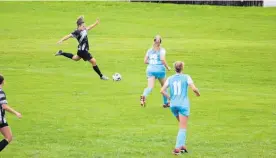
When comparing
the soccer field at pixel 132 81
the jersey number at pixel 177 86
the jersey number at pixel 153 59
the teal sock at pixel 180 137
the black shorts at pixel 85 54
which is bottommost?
the soccer field at pixel 132 81

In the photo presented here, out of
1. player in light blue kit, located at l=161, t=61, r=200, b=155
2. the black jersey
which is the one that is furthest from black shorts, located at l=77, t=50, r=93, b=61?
player in light blue kit, located at l=161, t=61, r=200, b=155

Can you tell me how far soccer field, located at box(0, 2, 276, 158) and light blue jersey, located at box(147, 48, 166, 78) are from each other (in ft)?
4.05

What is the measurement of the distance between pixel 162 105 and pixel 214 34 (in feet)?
79.3

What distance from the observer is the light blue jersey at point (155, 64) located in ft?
80.6

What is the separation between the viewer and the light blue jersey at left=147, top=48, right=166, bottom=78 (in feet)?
80.6

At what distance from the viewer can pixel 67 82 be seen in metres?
32.2

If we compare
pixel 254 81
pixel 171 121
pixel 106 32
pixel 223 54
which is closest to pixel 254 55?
pixel 223 54

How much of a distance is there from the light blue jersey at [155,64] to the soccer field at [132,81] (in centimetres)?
123

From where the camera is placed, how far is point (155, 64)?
24.8 metres

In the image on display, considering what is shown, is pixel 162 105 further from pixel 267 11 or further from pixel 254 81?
pixel 267 11

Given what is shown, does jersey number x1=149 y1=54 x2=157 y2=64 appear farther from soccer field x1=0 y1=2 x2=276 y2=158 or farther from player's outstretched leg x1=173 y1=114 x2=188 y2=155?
player's outstretched leg x1=173 y1=114 x2=188 y2=155

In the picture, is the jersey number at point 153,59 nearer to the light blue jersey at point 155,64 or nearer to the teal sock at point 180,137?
the light blue jersey at point 155,64

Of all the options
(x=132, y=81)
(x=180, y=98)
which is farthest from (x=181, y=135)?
(x=132, y=81)

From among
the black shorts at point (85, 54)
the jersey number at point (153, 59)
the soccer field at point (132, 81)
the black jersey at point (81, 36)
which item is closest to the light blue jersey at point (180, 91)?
the soccer field at point (132, 81)
